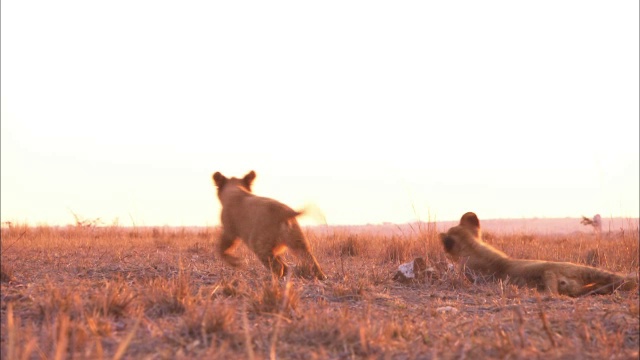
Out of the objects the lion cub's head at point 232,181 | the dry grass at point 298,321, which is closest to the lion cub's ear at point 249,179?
the lion cub's head at point 232,181

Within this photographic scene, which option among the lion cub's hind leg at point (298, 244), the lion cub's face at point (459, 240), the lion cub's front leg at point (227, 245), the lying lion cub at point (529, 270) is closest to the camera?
the lying lion cub at point (529, 270)

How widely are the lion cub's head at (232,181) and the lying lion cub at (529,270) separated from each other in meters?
2.53

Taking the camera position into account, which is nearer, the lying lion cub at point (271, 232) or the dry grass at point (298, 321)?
the dry grass at point (298, 321)

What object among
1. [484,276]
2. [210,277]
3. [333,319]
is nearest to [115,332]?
[333,319]

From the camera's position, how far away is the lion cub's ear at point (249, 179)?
369 inches

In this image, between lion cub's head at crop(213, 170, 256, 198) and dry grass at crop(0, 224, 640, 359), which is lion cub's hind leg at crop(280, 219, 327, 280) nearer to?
dry grass at crop(0, 224, 640, 359)

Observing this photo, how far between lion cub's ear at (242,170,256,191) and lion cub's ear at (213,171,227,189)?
246mm

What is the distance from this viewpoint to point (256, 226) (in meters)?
7.58

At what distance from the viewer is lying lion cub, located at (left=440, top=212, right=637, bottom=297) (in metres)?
6.85

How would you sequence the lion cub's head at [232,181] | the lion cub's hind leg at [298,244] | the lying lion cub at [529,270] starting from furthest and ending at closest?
the lion cub's head at [232,181]
the lion cub's hind leg at [298,244]
the lying lion cub at [529,270]

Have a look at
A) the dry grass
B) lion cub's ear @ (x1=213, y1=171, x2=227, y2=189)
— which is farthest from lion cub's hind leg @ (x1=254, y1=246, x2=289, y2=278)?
lion cub's ear @ (x1=213, y1=171, x2=227, y2=189)

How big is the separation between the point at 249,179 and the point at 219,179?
370mm

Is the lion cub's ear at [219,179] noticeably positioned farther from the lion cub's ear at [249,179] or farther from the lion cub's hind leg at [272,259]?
the lion cub's hind leg at [272,259]

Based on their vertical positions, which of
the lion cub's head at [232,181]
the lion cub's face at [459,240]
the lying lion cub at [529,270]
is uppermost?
the lion cub's head at [232,181]
